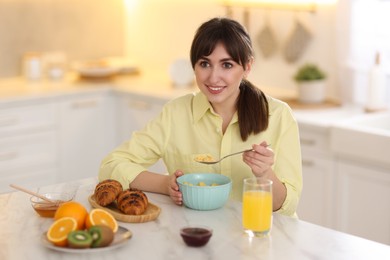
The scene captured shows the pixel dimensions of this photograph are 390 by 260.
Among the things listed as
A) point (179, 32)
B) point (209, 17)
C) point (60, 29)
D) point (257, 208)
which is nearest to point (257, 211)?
point (257, 208)

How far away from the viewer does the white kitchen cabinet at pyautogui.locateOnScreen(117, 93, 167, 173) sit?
443 cm

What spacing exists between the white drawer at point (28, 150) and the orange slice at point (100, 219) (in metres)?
2.41

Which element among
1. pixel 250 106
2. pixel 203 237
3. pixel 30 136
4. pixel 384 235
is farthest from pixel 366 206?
pixel 30 136

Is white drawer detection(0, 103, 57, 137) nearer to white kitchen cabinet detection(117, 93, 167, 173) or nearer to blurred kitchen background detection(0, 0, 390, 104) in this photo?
white kitchen cabinet detection(117, 93, 167, 173)

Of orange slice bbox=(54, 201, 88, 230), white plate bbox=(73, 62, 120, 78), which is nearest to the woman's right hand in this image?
orange slice bbox=(54, 201, 88, 230)

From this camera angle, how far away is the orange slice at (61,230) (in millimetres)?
1948

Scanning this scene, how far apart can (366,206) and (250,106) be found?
4.00 ft

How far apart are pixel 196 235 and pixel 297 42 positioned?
2563 millimetres

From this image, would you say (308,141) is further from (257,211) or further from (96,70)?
(96,70)

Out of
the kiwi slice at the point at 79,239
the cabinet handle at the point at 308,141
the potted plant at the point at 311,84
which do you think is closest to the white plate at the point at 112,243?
the kiwi slice at the point at 79,239

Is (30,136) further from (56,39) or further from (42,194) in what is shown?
(42,194)

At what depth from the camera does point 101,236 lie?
1.93 metres

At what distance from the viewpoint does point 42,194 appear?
2336mm

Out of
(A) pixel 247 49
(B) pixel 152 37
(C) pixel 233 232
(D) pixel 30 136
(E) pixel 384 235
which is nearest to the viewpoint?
(C) pixel 233 232
